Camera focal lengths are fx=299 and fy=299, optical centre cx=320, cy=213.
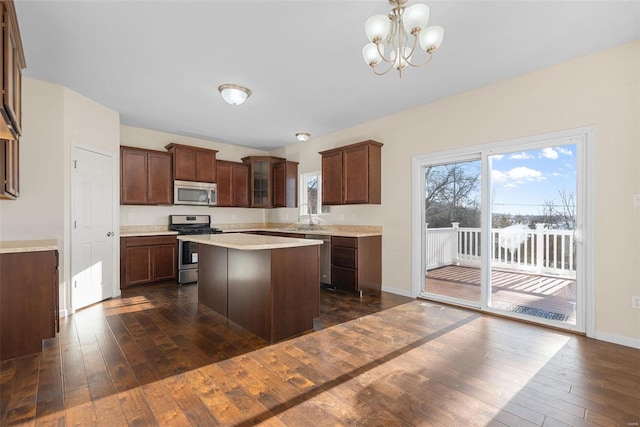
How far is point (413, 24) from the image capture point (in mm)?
1892

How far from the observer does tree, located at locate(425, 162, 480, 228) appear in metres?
3.71

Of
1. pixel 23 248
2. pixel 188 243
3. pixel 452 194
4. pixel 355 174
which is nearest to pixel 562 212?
pixel 452 194

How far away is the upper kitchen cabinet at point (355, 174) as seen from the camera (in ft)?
14.6

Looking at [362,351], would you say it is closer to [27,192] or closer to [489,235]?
[489,235]

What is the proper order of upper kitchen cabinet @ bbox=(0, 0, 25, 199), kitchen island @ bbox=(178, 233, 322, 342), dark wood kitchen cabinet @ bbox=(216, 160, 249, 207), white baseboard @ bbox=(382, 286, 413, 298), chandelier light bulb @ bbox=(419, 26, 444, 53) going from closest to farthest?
upper kitchen cabinet @ bbox=(0, 0, 25, 199) < chandelier light bulb @ bbox=(419, 26, 444, 53) < kitchen island @ bbox=(178, 233, 322, 342) < white baseboard @ bbox=(382, 286, 413, 298) < dark wood kitchen cabinet @ bbox=(216, 160, 249, 207)

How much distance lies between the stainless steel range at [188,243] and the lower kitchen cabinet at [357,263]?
2.38 metres

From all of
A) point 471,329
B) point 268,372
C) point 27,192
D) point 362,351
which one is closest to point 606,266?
point 471,329

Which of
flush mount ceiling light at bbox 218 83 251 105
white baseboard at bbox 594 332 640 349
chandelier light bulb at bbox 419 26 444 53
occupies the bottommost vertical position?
white baseboard at bbox 594 332 640 349

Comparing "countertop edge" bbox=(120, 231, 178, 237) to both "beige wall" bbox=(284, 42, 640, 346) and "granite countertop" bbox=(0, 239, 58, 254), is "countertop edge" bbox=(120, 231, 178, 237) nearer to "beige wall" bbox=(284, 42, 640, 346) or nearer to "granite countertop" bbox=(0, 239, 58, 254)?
"granite countertop" bbox=(0, 239, 58, 254)

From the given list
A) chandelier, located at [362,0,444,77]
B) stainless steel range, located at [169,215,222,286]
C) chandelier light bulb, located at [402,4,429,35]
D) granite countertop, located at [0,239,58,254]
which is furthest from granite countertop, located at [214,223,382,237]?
granite countertop, located at [0,239,58,254]

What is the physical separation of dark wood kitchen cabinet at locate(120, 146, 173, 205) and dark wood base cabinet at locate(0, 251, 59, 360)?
2.43m

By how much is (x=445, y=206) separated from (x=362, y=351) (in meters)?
2.39

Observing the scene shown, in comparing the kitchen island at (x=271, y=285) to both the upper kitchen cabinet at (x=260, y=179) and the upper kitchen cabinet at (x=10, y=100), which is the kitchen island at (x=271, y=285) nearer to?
the upper kitchen cabinet at (x=10, y=100)

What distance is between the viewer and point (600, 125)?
274cm
